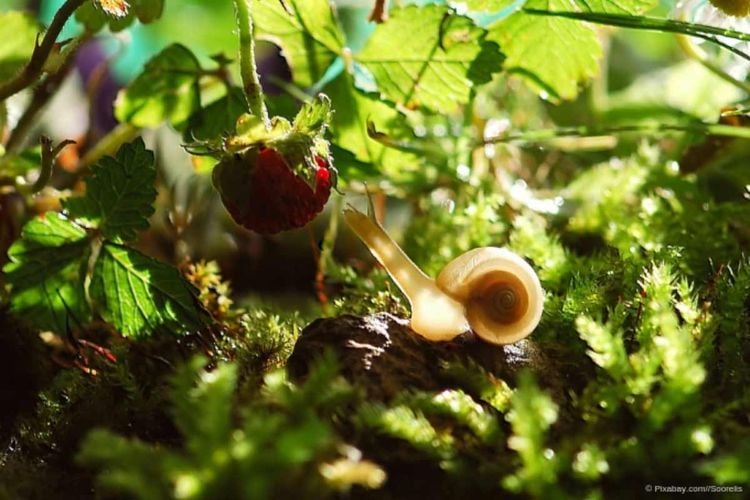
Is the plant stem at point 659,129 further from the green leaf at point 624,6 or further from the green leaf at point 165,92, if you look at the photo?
the green leaf at point 165,92

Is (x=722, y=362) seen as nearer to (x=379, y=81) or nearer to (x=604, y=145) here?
(x=379, y=81)

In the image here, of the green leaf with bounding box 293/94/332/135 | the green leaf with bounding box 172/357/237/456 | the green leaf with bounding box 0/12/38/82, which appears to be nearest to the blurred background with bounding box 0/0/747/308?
the green leaf with bounding box 0/12/38/82

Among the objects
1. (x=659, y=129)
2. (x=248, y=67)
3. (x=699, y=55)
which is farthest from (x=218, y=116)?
(x=699, y=55)

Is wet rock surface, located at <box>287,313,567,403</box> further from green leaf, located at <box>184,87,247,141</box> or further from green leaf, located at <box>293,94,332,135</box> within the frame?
green leaf, located at <box>184,87,247,141</box>

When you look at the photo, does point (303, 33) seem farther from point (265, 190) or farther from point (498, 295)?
point (498, 295)

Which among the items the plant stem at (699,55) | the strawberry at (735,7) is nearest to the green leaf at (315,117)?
the strawberry at (735,7)
